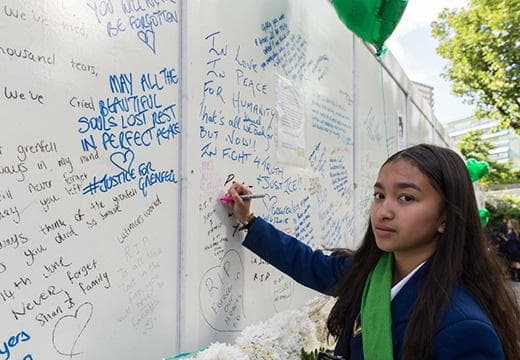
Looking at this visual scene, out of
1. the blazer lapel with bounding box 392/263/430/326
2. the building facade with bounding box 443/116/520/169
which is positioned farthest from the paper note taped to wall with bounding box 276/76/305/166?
the building facade with bounding box 443/116/520/169

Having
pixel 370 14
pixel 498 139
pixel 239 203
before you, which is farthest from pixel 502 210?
pixel 498 139

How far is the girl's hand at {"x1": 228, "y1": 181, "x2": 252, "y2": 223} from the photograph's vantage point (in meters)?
1.90

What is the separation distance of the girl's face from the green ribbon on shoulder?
113 millimetres

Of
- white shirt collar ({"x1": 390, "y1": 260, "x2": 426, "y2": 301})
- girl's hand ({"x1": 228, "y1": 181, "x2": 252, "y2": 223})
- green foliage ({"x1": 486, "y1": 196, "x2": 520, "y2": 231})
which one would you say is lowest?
green foliage ({"x1": 486, "y1": 196, "x2": 520, "y2": 231})

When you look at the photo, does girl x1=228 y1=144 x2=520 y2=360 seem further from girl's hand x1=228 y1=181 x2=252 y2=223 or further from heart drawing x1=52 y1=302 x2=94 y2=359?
heart drawing x1=52 y1=302 x2=94 y2=359

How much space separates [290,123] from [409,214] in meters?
0.99

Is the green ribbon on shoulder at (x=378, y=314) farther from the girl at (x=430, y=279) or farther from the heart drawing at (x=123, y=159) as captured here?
the heart drawing at (x=123, y=159)

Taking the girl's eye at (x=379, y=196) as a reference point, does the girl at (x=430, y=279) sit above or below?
below

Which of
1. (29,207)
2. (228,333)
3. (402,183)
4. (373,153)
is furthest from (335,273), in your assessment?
(373,153)

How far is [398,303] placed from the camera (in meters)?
1.52

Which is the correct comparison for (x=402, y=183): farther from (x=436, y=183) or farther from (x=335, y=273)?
(x=335, y=273)

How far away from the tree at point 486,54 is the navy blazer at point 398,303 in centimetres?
1211

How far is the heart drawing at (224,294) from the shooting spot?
69.5 inches

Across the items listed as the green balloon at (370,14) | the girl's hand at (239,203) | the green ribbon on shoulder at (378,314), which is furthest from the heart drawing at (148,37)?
the green balloon at (370,14)
